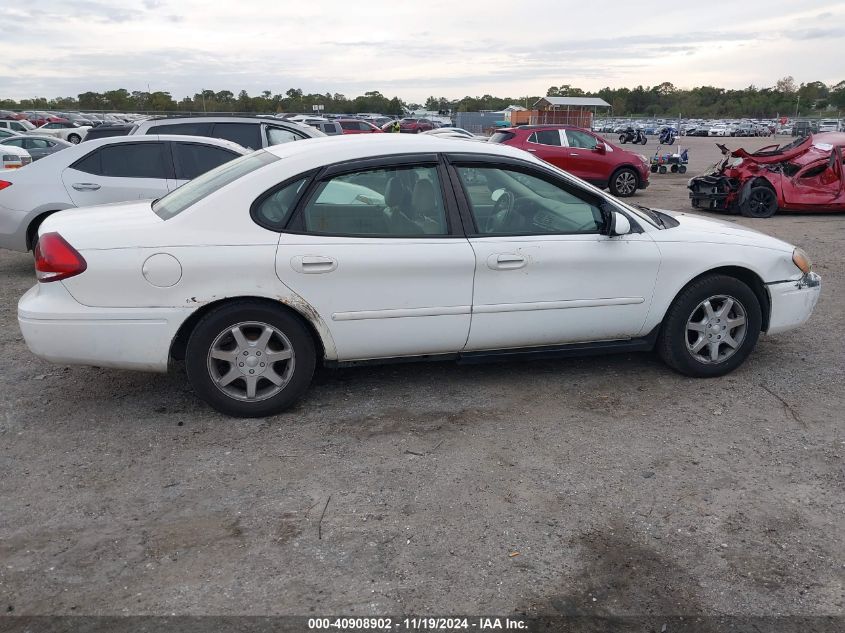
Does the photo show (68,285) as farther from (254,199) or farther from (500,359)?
(500,359)

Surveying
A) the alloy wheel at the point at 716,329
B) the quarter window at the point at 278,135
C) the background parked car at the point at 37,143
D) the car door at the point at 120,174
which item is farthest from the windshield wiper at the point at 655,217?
the background parked car at the point at 37,143

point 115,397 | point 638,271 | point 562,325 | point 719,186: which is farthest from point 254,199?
point 719,186

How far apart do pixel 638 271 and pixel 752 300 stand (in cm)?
86

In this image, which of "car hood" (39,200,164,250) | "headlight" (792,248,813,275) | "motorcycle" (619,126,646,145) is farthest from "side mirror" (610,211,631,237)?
"motorcycle" (619,126,646,145)

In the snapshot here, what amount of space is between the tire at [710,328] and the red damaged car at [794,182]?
911 centimetres

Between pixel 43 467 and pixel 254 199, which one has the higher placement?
pixel 254 199

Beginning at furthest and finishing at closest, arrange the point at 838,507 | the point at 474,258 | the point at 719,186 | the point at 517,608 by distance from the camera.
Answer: the point at 719,186 < the point at 474,258 < the point at 838,507 < the point at 517,608

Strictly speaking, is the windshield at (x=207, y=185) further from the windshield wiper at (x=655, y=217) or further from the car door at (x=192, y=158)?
the car door at (x=192, y=158)

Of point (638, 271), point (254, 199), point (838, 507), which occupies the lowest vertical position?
point (838, 507)

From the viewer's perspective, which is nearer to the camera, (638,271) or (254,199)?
(254,199)

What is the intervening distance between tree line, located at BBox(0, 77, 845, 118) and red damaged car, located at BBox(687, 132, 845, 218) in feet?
151

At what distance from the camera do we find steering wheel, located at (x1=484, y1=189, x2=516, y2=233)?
4.43 meters

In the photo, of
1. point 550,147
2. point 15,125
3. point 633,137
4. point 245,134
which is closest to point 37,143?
point 15,125

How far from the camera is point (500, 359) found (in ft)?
15.0
